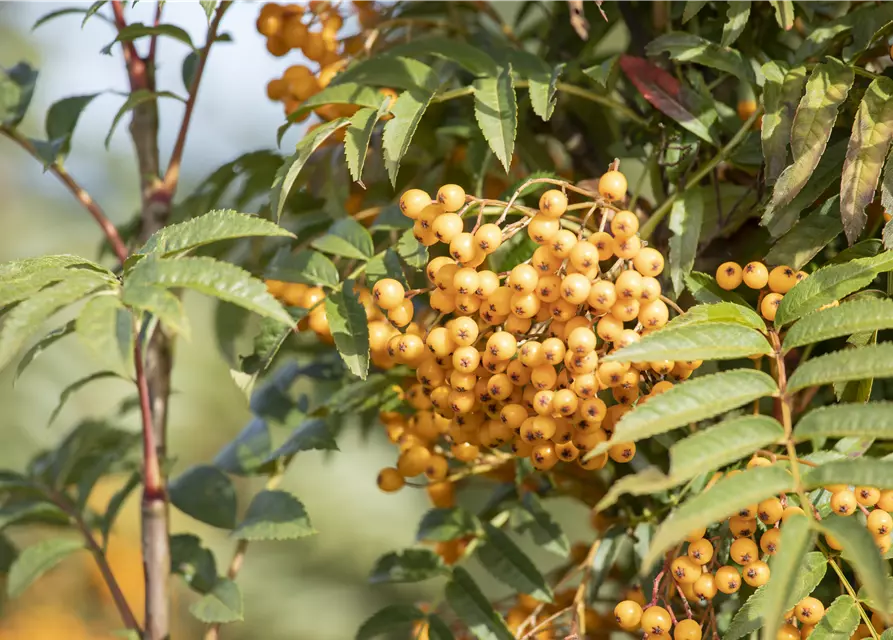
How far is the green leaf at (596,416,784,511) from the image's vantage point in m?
0.42

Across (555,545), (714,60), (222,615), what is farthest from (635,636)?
(714,60)

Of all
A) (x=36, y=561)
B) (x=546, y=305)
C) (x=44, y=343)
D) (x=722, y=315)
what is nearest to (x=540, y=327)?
(x=546, y=305)

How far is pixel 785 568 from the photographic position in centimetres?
40

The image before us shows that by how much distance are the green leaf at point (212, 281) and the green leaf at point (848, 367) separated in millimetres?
296

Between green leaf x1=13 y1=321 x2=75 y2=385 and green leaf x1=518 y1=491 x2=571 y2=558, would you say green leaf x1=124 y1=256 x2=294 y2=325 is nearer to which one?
green leaf x1=13 y1=321 x2=75 y2=385

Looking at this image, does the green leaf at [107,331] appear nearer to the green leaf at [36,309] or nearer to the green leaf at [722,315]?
the green leaf at [36,309]

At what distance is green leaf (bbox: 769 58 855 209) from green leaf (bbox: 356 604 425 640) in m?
0.49

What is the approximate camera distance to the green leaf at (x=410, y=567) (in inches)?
31.4

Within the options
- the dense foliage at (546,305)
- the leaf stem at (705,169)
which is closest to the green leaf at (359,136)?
the dense foliage at (546,305)

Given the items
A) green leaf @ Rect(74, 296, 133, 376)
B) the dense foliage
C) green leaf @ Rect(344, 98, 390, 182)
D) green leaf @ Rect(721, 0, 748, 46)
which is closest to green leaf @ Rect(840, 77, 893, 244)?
the dense foliage

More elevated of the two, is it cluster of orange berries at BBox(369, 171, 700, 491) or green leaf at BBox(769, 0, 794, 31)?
green leaf at BBox(769, 0, 794, 31)

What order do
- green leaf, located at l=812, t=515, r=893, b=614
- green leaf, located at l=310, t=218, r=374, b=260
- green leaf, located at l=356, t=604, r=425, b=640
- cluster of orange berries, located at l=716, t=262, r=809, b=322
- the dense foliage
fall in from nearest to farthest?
green leaf, located at l=812, t=515, r=893, b=614 → the dense foliage → cluster of orange berries, located at l=716, t=262, r=809, b=322 → green leaf, located at l=310, t=218, r=374, b=260 → green leaf, located at l=356, t=604, r=425, b=640

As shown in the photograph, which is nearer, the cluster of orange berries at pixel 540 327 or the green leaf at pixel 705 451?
the green leaf at pixel 705 451

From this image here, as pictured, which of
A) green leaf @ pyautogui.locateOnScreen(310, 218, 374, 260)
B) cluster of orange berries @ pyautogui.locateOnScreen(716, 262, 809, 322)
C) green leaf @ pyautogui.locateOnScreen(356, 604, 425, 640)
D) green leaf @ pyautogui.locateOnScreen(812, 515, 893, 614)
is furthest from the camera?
green leaf @ pyautogui.locateOnScreen(356, 604, 425, 640)
